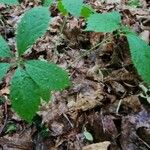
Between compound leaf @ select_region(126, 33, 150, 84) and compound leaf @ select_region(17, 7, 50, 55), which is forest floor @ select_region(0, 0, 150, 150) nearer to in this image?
compound leaf @ select_region(126, 33, 150, 84)

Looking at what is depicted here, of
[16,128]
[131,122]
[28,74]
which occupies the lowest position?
[16,128]

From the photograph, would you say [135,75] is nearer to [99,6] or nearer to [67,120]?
[67,120]

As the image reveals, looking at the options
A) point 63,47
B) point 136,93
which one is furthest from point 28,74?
point 63,47

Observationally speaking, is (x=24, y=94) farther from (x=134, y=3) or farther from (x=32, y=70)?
(x=134, y=3)

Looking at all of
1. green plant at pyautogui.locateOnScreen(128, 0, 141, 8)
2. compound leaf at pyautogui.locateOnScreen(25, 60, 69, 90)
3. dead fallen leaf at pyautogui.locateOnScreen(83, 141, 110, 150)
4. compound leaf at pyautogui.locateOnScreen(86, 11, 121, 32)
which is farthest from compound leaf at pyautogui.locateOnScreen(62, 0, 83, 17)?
green plant at pyautogui.locateOnScreen(128, 0, 141, 8)

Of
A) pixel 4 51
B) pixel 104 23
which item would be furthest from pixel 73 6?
pixel 4 51

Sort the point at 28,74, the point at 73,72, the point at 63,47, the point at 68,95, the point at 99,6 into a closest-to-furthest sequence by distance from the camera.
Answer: the point at 28,74 < the point at 68,95 < the point at 73,72 < the point at 63,47 < the point at 99,6
